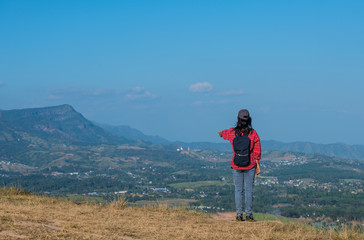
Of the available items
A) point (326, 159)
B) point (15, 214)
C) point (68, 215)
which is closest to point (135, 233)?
point (68, 215)

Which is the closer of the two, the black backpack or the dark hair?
the black backpack

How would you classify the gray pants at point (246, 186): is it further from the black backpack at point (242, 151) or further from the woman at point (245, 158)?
the black backpack at point (242, 151)

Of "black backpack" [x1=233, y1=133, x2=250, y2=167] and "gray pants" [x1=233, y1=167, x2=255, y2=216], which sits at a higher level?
"black backpack" [x1=233, y1=133, x2=250, y2=167]

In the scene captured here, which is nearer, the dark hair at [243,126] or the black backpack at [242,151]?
the black backpack at [242,151]

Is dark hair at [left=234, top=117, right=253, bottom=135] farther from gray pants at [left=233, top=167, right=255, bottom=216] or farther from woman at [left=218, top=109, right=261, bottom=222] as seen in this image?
gray pants at [left=233, top=167, right=255, bottom=216]

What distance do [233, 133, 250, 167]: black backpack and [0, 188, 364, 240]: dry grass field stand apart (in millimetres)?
1459

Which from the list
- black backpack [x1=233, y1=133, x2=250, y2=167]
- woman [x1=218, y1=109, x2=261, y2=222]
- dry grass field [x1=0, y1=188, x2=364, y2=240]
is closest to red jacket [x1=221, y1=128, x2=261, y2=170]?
woman [x1=218, y1=109, x2=261, y2=222]

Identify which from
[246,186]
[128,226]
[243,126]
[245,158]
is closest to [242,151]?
[245,158]

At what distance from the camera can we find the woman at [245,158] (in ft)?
31.3

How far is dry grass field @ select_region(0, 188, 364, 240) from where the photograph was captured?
23.5 ft

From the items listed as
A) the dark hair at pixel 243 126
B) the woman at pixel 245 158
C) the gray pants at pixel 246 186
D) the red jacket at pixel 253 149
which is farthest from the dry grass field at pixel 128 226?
the dark hair at pixel 243 126

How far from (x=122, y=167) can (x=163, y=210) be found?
510 ft

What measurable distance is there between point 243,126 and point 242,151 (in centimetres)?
66

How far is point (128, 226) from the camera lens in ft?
26.3
